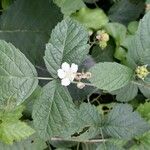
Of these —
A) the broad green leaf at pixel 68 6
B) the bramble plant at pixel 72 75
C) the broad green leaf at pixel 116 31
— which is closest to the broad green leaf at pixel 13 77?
the bramble plant at pixel 72 75

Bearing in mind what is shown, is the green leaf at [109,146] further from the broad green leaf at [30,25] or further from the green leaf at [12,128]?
the broad green leaf at [30,25]

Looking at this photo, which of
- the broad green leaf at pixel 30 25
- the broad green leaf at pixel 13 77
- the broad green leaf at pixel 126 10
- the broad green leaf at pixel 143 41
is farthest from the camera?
the broad green leaf at pixel 126 10

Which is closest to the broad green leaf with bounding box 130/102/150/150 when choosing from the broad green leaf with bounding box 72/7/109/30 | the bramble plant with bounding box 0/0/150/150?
the bramble plant with bounding box 0/0/150/150

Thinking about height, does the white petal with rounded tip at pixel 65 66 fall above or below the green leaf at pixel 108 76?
above

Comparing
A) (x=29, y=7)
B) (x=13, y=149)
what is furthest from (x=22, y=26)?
(x=13, y=149)

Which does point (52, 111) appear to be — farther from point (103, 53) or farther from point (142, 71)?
point (103, 53)

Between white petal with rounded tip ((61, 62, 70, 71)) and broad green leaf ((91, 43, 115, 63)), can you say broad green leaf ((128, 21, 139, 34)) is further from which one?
white petal with rounded tip ((61, 62, 70, 71))
